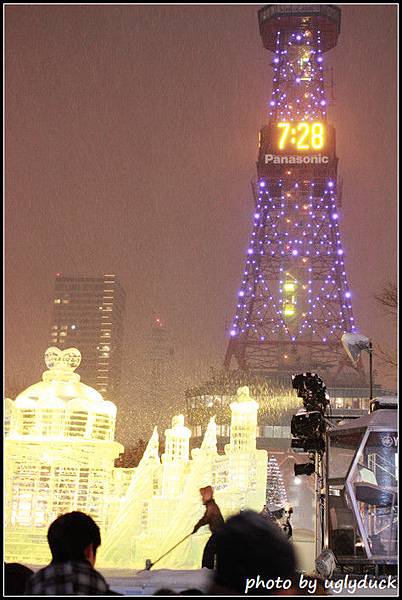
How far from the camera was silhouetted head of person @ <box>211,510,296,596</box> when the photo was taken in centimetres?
274

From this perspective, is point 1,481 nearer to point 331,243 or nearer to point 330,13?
Result: point 331,243

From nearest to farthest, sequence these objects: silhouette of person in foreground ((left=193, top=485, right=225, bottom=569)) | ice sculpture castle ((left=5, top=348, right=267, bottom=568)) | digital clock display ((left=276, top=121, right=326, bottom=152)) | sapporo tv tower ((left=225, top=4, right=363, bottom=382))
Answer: silhouette of person in foreground ((left=193, top=485, right=225, bottom=569)), ice sculpture castle ((left=5, top=348, right=267, bottom=568)), sapporo tv tower ((left=225, top=4, right=363, bottom=382)), digital clock display ((left=276, top=121, right=326, bottom=152))

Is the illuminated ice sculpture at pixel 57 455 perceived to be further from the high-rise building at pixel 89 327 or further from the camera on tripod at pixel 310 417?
the high-rise building at pixel 89 327

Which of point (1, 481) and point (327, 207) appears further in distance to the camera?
point (327, 207)

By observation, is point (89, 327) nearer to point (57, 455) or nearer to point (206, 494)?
point (57, 455)

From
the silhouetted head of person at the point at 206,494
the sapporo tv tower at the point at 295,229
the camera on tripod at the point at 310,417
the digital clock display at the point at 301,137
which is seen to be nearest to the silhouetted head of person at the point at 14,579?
the silhouetted head of person at the point at 206,494

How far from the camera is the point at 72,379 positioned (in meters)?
12.2

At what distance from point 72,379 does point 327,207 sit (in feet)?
174

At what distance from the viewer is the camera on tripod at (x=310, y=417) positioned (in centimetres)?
985

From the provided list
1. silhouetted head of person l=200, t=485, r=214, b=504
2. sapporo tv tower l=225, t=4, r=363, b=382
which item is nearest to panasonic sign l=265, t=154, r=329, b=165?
sapporo tv tower l=225, t=4, r=363, b=382

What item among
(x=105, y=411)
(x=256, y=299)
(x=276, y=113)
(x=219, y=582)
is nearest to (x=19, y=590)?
(x=219, y=582)

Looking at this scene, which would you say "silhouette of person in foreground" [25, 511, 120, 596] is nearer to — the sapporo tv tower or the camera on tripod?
the camera on tripod

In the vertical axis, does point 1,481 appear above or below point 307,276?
below

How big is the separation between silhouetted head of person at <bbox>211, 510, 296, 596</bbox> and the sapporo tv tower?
57.0 meters
